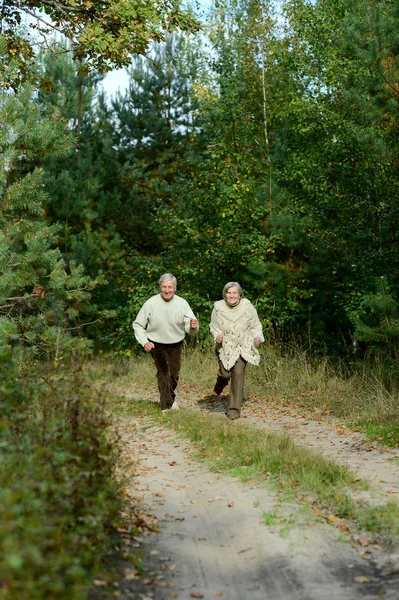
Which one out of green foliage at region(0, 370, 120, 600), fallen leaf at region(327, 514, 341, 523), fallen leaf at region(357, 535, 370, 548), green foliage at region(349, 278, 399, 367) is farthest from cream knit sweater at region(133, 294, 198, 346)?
fallen leaf at region(357, 535, 370, 548)

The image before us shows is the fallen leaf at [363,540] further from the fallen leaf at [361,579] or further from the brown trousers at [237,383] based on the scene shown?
the brown trousers at [237,383]

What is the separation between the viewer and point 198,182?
1769 centimetres

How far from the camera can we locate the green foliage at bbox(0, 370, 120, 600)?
3.43 metres

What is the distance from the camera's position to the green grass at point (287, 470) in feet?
20.4

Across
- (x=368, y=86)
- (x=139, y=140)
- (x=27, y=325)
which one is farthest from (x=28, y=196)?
(x=139, y=140)

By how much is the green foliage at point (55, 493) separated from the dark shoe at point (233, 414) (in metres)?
4.69

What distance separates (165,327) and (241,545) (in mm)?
5695

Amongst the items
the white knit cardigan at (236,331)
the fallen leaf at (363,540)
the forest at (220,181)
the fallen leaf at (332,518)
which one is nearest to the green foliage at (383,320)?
the forest at (220,181)

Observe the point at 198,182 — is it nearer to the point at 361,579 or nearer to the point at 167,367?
the point at 167,367

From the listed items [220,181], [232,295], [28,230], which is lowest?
[232,295]

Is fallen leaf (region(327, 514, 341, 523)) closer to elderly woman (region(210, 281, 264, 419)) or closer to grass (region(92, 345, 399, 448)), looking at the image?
grass (region(92, 345, 399, 448))

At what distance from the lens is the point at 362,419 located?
1064cm

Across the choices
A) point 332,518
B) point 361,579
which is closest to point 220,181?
point 332,518

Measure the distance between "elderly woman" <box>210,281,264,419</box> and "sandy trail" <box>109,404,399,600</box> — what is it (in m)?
4.09
